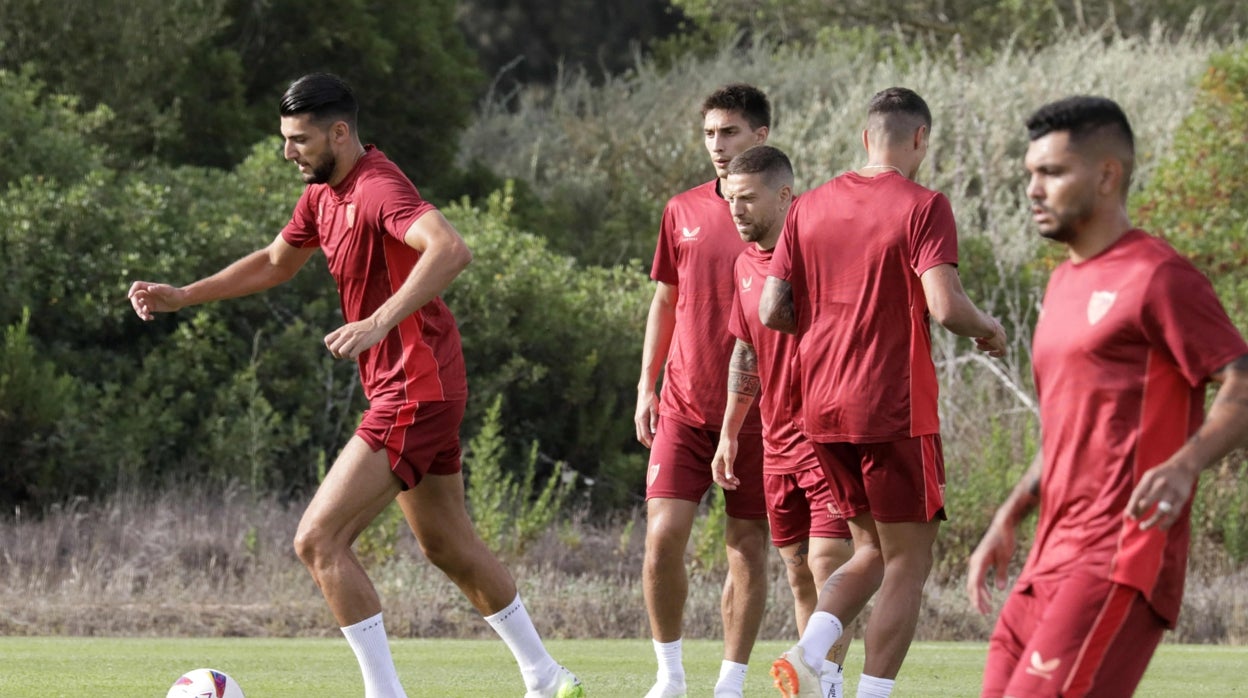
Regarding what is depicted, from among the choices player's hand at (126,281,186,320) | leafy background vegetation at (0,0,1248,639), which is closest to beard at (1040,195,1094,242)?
player's hand at (126,281,186,320)

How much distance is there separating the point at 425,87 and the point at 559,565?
36.1ft

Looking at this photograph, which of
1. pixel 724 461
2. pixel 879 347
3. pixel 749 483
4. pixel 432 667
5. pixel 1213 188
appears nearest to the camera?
pixel 879 347

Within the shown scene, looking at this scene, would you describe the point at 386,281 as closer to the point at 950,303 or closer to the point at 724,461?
the point at 724,461

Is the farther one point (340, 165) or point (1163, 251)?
point (340, 165)

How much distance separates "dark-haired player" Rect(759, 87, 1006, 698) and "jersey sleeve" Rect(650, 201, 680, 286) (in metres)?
1.51

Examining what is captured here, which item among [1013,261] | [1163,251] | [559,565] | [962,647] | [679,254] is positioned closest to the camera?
[1163,251]

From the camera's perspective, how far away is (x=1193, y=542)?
51.4 feet

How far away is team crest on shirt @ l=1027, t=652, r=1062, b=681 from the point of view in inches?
173

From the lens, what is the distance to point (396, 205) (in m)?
7.07

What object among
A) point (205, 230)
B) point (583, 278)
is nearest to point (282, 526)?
point (205, 230)

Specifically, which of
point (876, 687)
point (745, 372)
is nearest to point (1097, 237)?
point (876, 687)

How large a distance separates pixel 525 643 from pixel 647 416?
4.68 feet

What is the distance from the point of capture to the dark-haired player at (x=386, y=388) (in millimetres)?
6988

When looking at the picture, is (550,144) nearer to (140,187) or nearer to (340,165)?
(140,187)
